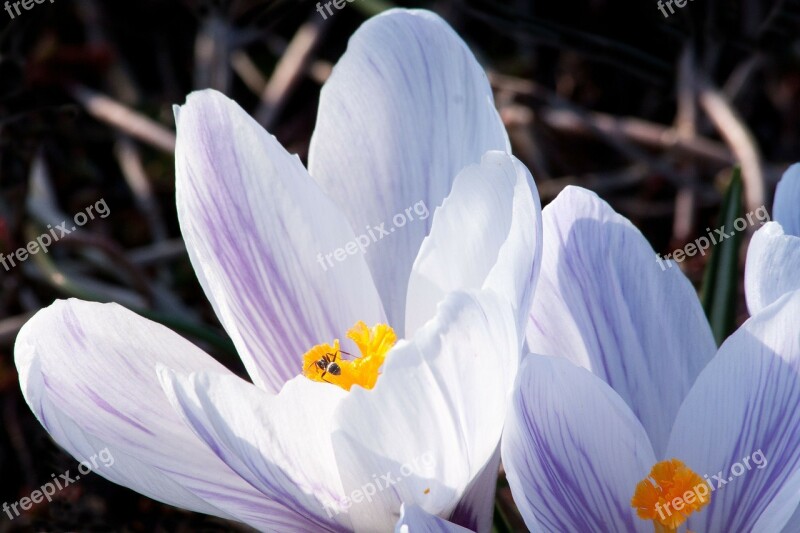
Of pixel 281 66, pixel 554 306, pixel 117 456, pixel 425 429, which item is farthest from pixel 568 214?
pixel 281 66

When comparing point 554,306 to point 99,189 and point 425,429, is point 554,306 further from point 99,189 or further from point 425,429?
point 99,189

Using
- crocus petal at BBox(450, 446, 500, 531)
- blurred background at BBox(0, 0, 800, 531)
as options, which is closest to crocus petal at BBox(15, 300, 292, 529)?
crocus petal at BBox(450, 446, 500, 531)
